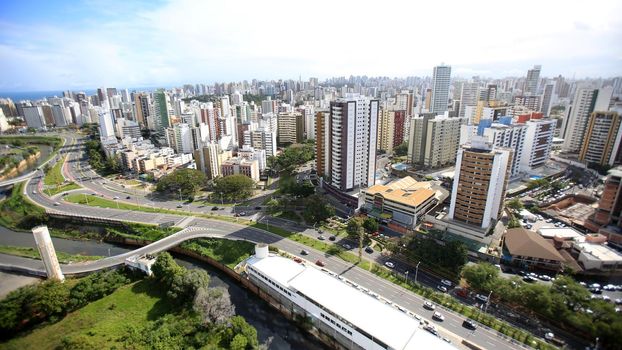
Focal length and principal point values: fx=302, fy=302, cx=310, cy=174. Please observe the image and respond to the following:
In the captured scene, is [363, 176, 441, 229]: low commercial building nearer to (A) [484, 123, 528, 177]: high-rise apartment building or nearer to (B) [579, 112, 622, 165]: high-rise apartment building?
(A) [484, 123, 528, 177]: high-rise apartment building

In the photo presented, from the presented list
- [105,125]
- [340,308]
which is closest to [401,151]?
[340,308]

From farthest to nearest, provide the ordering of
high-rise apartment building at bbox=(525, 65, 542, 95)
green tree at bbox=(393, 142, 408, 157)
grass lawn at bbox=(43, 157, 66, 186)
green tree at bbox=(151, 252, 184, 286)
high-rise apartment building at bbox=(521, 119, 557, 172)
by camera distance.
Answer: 1. high-rise apartment building at bbox=(525, 65, 542, 95)
2. green tree at bbox=(393, 142, 408, 157)
3. grass lawn at bbox=(43, 157, 66, 186)
4. high-rise apartment building at bbox=(521, 119, 557, 172)
5. green tree at bbox=(151, 252, 184, 286)

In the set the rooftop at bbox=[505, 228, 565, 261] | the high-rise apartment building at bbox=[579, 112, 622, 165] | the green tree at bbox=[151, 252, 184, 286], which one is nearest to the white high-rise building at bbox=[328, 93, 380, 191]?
the rooftop at bbox=[505, 228, 565, 261]

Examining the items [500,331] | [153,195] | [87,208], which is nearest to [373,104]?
[500,331]

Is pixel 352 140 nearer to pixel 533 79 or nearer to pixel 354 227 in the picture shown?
pixel 354 227

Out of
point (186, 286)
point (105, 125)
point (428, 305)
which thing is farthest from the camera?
point (105, 125)

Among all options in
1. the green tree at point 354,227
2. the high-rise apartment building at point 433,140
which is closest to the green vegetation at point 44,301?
the green tree at point 354,227
